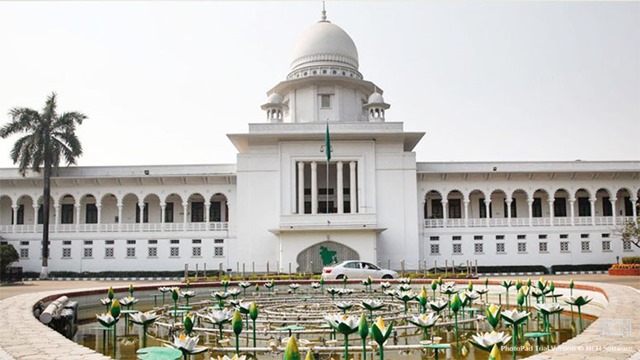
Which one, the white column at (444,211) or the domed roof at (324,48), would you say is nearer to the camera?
the white column at (444,211)

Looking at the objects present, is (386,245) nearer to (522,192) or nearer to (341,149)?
(341,149)

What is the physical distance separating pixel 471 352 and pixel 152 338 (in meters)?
5.78

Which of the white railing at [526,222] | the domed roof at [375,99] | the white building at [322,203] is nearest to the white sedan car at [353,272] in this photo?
the white building at [322,203]

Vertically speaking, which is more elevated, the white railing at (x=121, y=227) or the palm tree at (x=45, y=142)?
the palm tree at (x=45, y=142)

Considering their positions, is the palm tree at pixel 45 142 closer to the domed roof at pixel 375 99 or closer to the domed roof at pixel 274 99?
the domed roof at pixel 274 99

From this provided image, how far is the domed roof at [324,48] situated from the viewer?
1665 inches

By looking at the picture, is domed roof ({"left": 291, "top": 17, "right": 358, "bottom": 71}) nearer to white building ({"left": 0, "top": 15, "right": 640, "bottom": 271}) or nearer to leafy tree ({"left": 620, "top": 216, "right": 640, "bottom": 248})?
white building ({"left": 0, "top": 15, "right": 640, "bottom": 271})

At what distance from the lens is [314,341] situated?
10.6m

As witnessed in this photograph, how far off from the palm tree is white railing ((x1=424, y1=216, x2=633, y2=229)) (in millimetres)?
22656

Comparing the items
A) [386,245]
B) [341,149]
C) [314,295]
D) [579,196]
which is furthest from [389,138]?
[314,295]

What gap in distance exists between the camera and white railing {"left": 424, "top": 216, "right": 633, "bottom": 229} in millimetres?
38438

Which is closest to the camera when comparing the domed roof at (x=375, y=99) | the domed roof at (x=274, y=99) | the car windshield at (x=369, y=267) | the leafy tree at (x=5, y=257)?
the car windshield at (x=369, y=267)

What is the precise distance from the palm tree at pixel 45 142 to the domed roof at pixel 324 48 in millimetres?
15609

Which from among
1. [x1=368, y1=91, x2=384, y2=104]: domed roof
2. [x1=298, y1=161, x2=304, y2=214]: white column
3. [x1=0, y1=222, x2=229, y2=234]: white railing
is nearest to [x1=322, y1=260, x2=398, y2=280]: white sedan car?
[x1=298, y1=161, x2=304, y2=214]: white column
